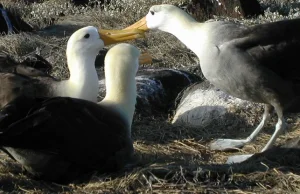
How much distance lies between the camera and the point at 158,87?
23.6 ft

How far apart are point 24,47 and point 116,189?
5.32 meters

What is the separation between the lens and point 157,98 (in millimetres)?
7055

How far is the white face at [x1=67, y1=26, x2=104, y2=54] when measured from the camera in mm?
5945

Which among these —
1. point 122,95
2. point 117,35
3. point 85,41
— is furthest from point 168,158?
point 117,35

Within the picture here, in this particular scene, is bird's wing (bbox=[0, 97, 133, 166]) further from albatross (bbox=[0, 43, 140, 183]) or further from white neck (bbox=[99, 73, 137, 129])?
white neck (bbox=[99, 73, 137, 129])

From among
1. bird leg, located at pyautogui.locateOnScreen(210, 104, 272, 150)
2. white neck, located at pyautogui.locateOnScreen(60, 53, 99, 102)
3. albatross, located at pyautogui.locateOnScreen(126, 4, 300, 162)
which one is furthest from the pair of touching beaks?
bird leg, located at pyautogui.locateOnScreen(210, 104, 272, 150)

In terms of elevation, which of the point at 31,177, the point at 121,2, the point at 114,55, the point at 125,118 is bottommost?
the point at 121,2

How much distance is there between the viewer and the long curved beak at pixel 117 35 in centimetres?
612

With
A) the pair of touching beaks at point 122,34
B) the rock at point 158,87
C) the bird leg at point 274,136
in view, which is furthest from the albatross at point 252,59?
the rock at point 158,87

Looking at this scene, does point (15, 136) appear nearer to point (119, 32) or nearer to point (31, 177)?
point (31, 177)

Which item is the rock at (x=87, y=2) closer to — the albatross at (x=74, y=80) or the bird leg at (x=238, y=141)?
the albatross at (x=74, y=80)

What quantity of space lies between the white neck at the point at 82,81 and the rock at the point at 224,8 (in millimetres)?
5482

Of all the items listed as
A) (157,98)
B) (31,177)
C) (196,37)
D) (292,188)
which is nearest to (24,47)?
(157,98)

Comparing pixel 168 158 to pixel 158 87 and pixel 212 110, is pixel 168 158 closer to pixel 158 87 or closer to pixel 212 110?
pixel 212 110
